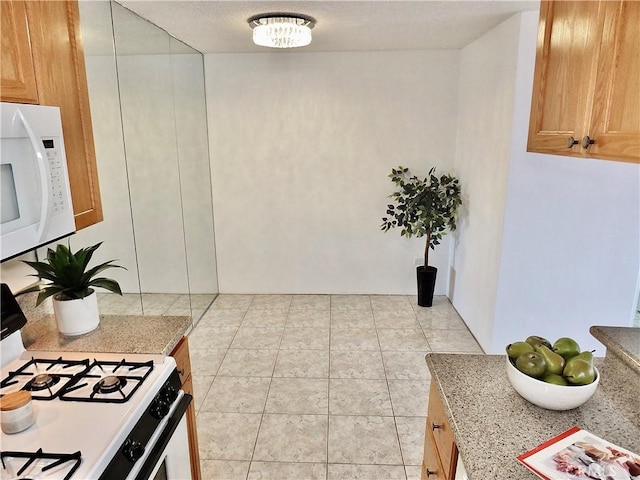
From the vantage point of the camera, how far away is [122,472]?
3.83ft

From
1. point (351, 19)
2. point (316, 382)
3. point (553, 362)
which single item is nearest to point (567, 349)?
point (553, 362)

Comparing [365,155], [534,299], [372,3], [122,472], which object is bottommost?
[534,299]

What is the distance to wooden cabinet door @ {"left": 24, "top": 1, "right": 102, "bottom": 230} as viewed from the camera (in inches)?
52.2

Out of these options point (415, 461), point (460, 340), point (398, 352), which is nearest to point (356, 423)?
point (415, 461)

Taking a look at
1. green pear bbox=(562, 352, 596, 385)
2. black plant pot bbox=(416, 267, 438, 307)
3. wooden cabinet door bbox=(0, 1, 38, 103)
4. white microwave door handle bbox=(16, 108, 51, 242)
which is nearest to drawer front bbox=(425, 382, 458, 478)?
green pear bbox=(562, 352, 596, 385)

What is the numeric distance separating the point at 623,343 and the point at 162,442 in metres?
1.58

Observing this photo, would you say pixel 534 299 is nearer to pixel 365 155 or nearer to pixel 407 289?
pixel 407 289

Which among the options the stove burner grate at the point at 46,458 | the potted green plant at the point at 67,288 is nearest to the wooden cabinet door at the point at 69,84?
the potted green plant at the point at 67,288

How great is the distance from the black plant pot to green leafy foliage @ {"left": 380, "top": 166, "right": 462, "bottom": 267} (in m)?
0.09

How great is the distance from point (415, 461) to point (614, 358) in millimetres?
1191

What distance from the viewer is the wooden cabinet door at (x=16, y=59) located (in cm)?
118

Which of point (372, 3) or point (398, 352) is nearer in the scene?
point (372, 3)

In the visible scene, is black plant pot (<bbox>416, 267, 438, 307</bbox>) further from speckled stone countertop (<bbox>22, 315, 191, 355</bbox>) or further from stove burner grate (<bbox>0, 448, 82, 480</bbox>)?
stove burner grate (<bbox>0, 448, 82, 480</bbox>)

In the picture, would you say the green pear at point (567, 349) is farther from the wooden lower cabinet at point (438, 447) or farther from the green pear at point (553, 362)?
the wooden lower cabinet at point (438, 447)
